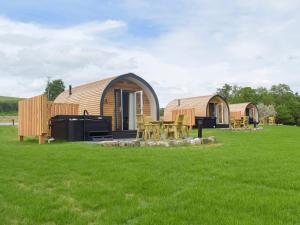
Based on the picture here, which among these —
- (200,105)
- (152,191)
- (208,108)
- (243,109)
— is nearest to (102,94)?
(152,191)

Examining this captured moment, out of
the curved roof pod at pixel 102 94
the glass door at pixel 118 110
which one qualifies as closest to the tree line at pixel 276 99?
the curved roof pod at pixel 102 94

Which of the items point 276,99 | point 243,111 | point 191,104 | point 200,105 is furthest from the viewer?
point 276,99

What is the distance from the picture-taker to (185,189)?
4426 millimetres

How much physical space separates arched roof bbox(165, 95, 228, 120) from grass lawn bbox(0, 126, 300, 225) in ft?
70.3

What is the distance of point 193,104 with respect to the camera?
29.6 m

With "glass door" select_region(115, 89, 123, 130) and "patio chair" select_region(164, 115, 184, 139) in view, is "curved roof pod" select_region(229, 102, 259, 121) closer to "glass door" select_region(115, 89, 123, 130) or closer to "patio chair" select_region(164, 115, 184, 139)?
"glass door" select_region(115, 89, 123, 130)

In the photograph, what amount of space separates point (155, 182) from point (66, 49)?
1678cm

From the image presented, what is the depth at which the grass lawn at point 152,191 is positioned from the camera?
3391 millimetres

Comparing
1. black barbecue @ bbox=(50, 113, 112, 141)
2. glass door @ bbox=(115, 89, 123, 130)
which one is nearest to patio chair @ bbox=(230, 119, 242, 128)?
glass door @ bbox=(115, 89, 123, 130)

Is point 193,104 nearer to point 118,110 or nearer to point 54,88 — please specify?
point 118,110

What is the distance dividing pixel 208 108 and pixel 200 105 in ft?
3.13

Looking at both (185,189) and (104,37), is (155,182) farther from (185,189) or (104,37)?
(104,37)

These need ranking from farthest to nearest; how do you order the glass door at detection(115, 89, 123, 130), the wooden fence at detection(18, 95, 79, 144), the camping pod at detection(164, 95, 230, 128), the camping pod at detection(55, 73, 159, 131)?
the camping pod at detection(164, 95, 230, 128)
the glass door at detection(115, 89, 123, 130)
the camping pod at detection(55, 73, 159, 131)
the wooden fence at detection(18, 95, 79, 144)

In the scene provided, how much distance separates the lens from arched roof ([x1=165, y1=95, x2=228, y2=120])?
93.0 ft
